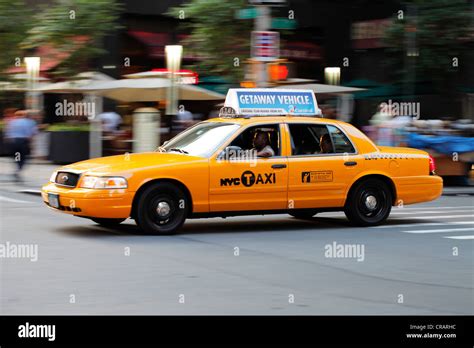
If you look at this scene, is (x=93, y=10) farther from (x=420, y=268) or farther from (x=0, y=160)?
(x=420, y=268)

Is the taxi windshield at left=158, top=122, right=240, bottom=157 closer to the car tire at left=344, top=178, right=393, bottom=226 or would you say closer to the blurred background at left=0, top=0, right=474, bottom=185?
the car tire at left=344, top=178, right=393, bottom=226

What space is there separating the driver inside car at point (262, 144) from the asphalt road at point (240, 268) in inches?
41.5

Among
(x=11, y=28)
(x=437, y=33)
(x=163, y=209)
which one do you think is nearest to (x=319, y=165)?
(x=163, y=209)

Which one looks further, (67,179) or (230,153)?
(230,153)

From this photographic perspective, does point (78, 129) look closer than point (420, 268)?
No

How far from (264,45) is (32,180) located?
6.67 m

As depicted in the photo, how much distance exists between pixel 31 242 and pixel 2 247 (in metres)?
0.53

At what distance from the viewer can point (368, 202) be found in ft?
43.1

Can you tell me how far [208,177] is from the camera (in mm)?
11914

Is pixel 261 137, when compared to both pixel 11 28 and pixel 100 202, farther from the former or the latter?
pixel 11 28

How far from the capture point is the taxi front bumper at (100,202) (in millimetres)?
11367

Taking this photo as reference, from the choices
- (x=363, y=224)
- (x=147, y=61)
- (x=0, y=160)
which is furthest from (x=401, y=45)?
(x=363, y=224)
